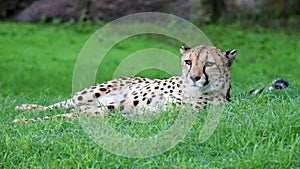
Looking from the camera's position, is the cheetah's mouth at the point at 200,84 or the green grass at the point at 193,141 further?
the cheetah's mouth at the point at 200,84

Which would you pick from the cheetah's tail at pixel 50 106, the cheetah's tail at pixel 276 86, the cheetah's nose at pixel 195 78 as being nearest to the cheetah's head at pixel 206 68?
the cheetah's nose at pixel 195 78

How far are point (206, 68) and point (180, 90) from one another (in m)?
0.47

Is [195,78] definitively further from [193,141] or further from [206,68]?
[193,141]

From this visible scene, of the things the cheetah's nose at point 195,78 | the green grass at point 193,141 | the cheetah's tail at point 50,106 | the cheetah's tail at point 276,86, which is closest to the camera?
the green grass at point 193,141

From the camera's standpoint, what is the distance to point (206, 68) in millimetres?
6777

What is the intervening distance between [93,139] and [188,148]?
30.4 inches

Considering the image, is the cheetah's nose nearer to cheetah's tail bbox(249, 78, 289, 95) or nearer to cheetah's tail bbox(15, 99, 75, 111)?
cheetah's tail bbox(249, 78, 289, 95)

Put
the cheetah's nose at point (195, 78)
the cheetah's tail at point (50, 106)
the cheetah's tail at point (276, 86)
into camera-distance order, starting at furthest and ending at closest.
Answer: the cheetah's tail at point (50, 106), the cheetah's tail at point (276, 86), the cheetah's nose at point (195, 78)

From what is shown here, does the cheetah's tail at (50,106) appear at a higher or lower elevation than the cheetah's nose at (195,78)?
lower

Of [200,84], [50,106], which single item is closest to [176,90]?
[200,84]

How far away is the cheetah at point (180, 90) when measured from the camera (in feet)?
22.3

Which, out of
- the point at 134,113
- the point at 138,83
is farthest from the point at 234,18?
the point at 134,113

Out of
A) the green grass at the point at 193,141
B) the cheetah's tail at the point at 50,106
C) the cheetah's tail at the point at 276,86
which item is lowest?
the cheetah's tail at the point at 50,106

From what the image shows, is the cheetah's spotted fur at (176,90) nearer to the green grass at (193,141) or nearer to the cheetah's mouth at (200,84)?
the cheetah's mouth at (200,84)
